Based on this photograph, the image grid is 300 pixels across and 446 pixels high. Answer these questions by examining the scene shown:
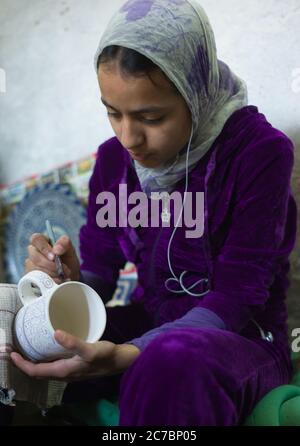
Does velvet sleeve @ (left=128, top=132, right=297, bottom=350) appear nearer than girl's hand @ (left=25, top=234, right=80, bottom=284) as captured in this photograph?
Yes

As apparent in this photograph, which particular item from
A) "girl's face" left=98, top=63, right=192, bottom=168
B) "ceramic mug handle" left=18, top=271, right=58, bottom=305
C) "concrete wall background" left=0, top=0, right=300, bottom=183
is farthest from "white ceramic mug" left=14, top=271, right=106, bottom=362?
"concrete wall background" left=0, top=0, right=300, bottom=183

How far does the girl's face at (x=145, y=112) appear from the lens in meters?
0.80

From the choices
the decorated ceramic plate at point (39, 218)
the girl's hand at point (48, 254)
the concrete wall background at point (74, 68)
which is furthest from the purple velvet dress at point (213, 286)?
the decorated ceramic plate at point (39, 218)

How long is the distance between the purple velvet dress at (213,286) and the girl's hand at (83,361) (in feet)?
0.14

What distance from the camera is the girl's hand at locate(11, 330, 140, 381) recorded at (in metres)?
0.72

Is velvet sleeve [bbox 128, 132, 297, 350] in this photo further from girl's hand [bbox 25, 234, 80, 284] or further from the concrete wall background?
the concrete wall background

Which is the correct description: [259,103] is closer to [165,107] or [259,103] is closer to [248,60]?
[248,60]

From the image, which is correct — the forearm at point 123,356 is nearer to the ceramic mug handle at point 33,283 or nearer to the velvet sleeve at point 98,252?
the ceramic mug handle at point 33,283

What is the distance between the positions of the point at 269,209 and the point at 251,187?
1.8 inches

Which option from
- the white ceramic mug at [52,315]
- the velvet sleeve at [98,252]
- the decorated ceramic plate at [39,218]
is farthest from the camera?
the decorated ceramic plate at [39,218]

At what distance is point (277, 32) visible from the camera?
1190 millimetres

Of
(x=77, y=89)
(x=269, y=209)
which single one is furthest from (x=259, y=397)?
(x=77, y=89)

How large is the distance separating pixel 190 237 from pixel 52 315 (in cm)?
29

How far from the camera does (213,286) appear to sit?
89 cm
